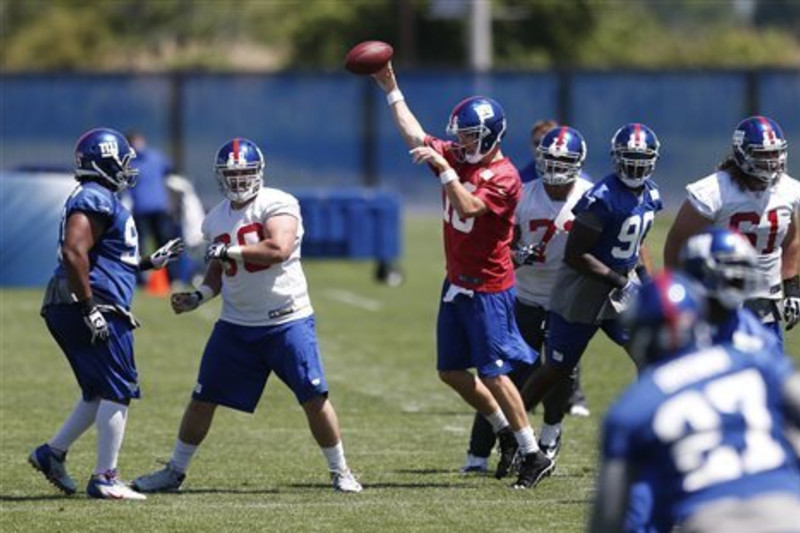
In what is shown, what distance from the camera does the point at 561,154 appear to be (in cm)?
997

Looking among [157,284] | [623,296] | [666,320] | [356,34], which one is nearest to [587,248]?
[623,296]

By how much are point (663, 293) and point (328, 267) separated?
62.1 feet

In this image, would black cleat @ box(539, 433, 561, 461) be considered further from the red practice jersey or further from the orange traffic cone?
the orange traffic cone

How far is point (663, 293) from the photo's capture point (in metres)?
5.21

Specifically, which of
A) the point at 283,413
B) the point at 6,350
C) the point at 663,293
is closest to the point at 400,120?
the point at 283,413

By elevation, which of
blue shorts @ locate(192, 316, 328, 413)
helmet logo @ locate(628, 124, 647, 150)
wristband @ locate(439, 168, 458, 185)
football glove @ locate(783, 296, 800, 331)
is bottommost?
blue shorts @ locate(192, 316, 328, 413)

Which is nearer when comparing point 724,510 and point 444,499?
point 724,510

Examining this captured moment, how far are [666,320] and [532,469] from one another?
4.09 m

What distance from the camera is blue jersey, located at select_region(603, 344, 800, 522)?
512cm

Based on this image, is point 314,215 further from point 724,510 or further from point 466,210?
point 724,510

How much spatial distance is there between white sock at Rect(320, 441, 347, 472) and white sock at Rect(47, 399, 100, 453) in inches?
44.2

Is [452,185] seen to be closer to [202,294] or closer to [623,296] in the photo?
[623,296]

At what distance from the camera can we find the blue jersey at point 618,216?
9.23 metres

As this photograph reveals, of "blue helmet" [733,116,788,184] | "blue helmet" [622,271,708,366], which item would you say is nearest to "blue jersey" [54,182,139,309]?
"blue helmet" [733,116,788,184]
